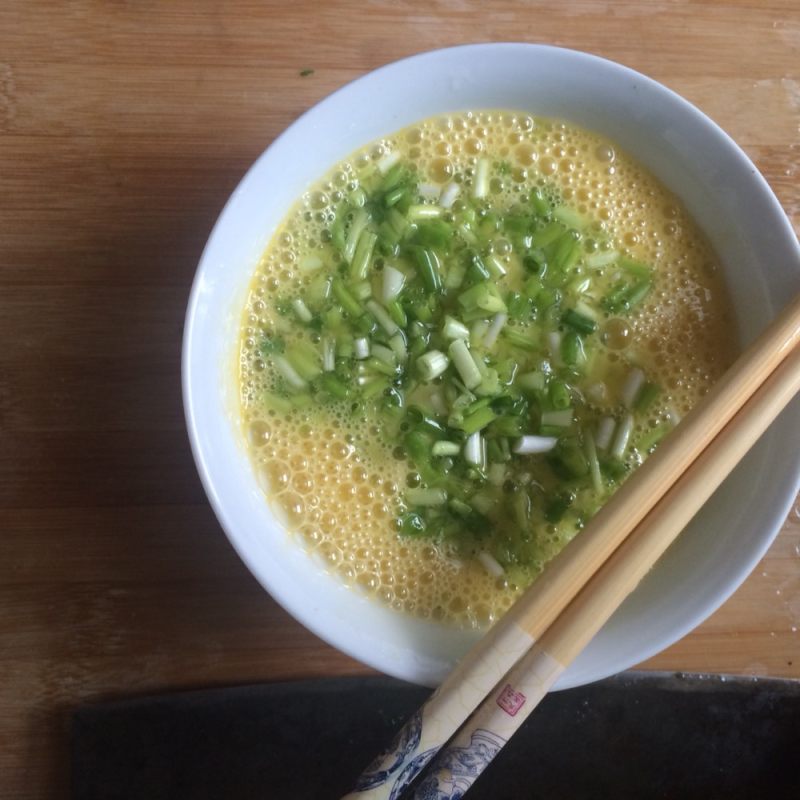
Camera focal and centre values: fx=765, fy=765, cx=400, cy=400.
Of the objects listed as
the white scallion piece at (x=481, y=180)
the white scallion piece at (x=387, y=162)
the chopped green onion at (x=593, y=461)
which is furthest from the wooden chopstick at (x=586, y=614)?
the white scallion piece at (x=387, y=162)

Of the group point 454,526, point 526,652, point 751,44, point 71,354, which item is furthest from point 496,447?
point 751,44

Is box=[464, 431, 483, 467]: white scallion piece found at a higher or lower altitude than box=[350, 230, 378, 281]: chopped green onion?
lower

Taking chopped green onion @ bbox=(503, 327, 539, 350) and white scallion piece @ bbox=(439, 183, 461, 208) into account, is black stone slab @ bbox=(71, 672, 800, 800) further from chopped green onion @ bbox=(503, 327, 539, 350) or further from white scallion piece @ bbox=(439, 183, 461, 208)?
white scallion piece @ bbox=(439, 183, 461, 208)

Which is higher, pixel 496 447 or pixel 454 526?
pixel 496 447

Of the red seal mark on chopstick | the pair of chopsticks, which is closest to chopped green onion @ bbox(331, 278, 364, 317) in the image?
the pair of chopsticks

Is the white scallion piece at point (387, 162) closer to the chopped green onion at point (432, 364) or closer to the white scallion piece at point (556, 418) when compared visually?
the chopped green onion at point (432, 364)

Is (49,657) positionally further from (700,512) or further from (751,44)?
(751,44)
